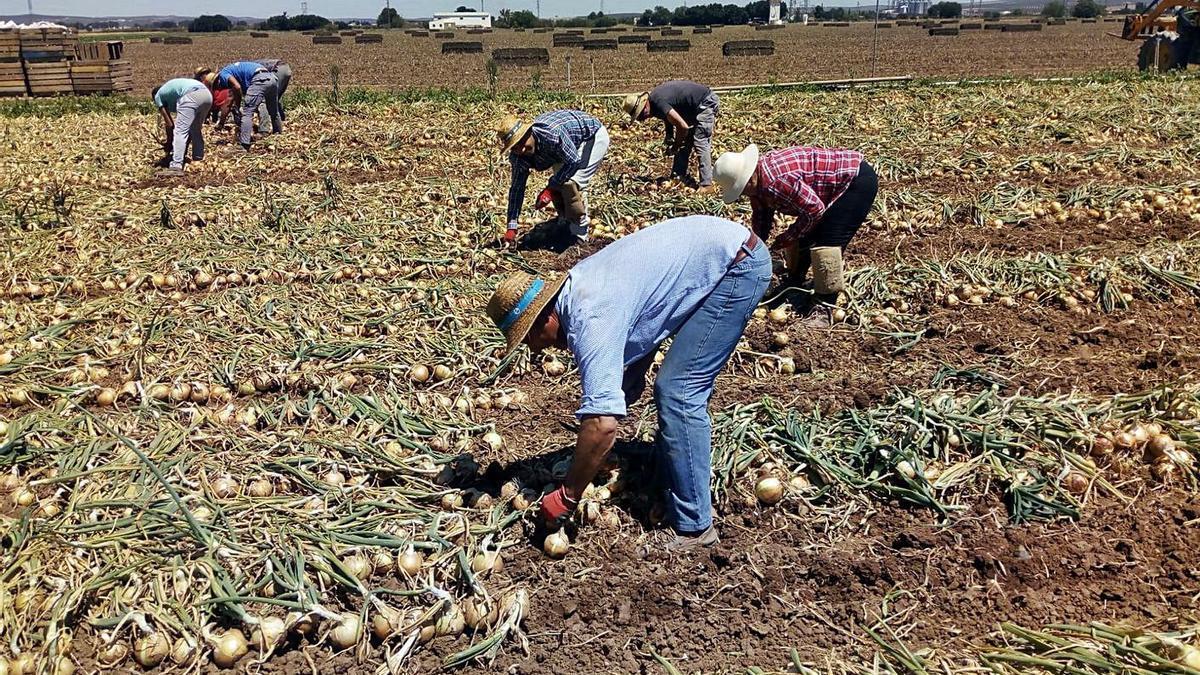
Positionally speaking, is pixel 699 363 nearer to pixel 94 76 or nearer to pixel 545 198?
pixel 545 198

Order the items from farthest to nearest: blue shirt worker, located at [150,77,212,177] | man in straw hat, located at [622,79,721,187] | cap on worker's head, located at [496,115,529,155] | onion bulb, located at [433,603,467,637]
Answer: blue shirt worker, located at [150,77,212,177]
man in straw hat, located at [622,79,721,187]
cap on worker's head, located at [496,115,529,155]
onion bulb, located at [433,603,467,637]

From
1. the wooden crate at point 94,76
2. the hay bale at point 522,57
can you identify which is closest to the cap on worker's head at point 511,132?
the wooden crate at point 94,76

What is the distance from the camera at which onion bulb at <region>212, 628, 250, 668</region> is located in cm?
290

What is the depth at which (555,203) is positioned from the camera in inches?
278

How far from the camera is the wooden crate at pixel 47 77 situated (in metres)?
19.5

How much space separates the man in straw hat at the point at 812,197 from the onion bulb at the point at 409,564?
2.49 m

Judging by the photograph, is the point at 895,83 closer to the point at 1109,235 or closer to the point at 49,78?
the point at 1109,235

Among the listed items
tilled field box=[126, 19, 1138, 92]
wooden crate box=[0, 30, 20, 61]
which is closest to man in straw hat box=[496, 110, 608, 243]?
tilled field box=[126, 19, 1138, 92]

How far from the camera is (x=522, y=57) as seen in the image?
28.2 metres

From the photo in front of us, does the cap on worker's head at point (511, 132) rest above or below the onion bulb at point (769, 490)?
above

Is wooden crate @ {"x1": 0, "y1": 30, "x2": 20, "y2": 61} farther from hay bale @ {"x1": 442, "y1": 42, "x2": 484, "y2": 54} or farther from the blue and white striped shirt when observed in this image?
the blue and white striped shirt

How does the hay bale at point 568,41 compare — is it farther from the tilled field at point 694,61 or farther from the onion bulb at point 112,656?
the onion bulb at point 112,656

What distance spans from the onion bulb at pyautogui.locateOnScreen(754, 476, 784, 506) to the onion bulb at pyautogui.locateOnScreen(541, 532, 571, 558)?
799 millimetres

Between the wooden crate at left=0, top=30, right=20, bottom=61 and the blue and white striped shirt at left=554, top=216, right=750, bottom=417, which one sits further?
the wooden crate at left=0, top=30, right=20, bottom=61
